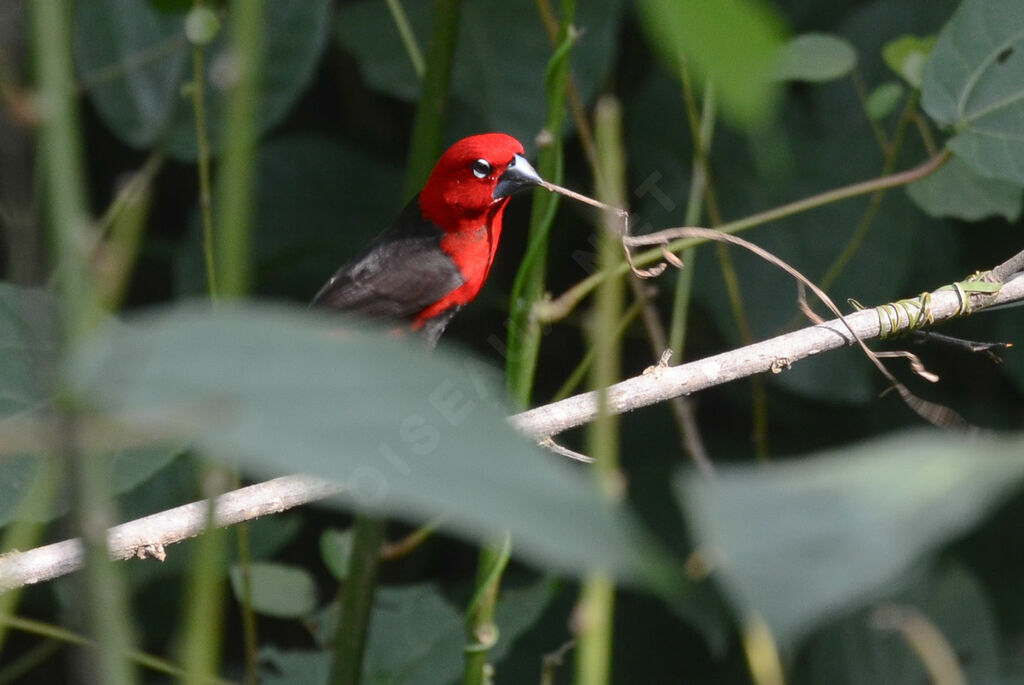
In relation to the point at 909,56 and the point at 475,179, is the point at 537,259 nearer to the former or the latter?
the point at 909,56

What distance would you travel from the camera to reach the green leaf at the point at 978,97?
1.43m

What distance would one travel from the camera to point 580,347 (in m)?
2.79

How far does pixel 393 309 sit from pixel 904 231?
111 cm

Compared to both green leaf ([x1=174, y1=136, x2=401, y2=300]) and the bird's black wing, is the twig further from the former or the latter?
green leaf ([x1=174, y1=136, x2=401, y2=300])

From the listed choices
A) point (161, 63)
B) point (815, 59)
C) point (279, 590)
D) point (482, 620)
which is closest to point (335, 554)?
point (279, 590)

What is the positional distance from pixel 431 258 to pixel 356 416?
2.14 meters

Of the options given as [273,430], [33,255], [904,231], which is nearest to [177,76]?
[904,231]

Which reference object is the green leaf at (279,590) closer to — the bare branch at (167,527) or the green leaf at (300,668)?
the green leaf at (300,668)

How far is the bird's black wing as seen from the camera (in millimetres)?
2404

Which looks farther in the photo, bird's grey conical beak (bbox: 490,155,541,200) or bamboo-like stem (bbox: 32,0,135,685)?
bird's grey conical beak (bbox: 490,155,541,200)

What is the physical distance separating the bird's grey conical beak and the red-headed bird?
21 millimetres

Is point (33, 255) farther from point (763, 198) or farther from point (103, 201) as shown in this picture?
point (103, 201)

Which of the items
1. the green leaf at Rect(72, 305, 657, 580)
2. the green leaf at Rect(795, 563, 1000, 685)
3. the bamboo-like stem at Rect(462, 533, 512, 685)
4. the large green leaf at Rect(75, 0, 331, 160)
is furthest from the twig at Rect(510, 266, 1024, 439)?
the large green leaf at Rect(75, 0, 331, 160)

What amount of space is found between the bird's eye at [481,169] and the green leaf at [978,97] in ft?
3.24
